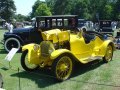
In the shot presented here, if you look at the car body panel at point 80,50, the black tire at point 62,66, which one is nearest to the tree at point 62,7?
the car body panel at point 80,50

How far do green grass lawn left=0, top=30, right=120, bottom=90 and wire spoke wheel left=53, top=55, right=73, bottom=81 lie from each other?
0.58 ft

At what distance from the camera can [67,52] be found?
9.32 m

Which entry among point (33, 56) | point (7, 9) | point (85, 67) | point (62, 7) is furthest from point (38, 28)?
point (62, 7)

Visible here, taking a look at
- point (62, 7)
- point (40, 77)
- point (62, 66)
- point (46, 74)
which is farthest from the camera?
point (62, 7)

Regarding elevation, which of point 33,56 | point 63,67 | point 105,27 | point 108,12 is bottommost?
point 108,12

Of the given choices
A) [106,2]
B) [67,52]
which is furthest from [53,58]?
[106,2]

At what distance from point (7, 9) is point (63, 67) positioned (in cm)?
7017

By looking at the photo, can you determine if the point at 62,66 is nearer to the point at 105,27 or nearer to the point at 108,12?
the point at 105,27

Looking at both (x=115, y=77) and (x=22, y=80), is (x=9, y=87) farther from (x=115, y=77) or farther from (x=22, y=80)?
(x=115, y=77)

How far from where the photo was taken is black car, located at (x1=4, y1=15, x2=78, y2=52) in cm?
1371

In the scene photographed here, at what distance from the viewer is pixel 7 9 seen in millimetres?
77625

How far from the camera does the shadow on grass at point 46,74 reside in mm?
9078

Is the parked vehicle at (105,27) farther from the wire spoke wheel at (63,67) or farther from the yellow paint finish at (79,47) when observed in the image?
the wire spoke wheel at (63,67)

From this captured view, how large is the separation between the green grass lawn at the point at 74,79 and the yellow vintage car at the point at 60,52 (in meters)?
0.31
